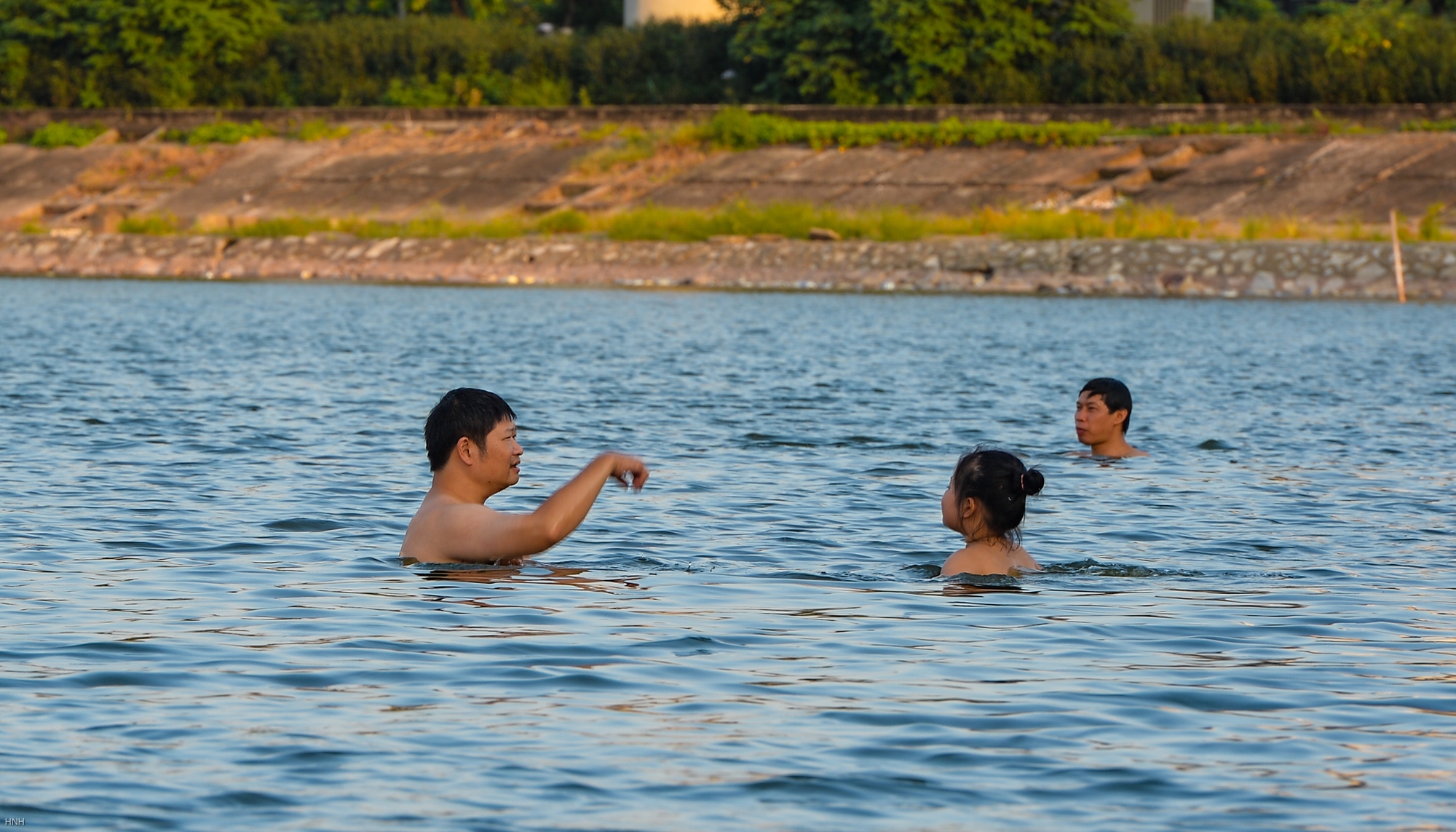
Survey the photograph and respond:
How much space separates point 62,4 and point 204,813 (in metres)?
68.3

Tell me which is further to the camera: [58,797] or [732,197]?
[732,197]

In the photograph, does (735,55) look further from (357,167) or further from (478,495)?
(478,495)

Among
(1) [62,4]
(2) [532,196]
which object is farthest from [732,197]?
(1) [62,4]

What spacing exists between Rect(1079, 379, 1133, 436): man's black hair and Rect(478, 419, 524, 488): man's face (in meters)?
6.63

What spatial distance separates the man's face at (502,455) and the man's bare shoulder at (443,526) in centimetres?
26

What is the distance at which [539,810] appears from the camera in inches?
235

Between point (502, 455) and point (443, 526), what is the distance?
585mm

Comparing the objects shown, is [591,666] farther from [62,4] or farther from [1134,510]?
[62,4]

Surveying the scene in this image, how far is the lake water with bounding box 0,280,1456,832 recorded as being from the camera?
622 centimetres

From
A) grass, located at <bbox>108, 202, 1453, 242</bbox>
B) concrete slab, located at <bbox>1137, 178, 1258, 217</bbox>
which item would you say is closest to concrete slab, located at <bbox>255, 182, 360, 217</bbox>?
grass, located at <bbox>108, 202, 1453, 242</bbox>

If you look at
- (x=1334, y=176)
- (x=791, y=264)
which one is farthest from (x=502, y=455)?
(x=1334, y=176)

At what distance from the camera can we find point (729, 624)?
891 centimetres

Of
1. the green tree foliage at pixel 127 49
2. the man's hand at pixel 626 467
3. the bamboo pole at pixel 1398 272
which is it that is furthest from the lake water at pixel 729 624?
the green tree foliage at pixel 127 49

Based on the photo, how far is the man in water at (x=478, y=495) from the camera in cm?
929
